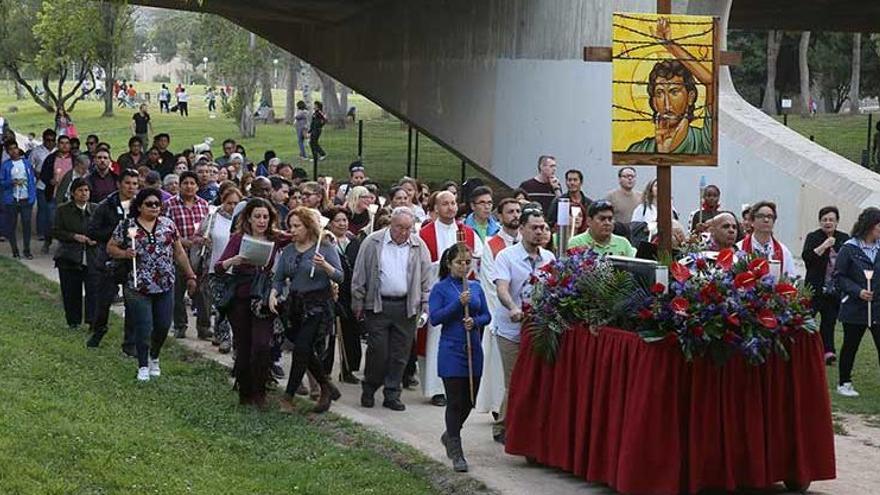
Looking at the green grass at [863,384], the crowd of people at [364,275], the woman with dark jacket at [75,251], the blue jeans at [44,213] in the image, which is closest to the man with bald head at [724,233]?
the crowd of people at [364,275]

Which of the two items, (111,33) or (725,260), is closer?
(725,260)

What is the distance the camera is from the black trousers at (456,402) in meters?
10.7

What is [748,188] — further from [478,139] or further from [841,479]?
[841,479]

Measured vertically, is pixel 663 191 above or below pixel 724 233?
above

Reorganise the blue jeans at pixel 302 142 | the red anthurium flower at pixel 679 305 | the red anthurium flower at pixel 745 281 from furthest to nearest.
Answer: the blue jeans at pixel 302 142, the red anthurium flower at pixel 745 281, the red anthurium flower at pixel 679 305

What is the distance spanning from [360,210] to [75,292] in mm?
3274

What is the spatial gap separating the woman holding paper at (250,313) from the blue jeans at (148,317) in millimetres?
1066

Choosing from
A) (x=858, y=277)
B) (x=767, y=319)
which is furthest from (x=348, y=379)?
(x=767, y=319)

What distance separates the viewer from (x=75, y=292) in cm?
1652

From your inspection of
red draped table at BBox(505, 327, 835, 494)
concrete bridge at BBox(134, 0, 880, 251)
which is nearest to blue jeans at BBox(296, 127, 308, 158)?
concrete bridge at BBox(134, 0, 880, 251)

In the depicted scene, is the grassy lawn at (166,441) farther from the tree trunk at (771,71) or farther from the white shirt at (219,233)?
the tree trunk at (771,71)

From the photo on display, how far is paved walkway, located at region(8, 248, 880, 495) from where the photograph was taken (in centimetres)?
1027

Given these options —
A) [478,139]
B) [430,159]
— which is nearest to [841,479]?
[478,139]

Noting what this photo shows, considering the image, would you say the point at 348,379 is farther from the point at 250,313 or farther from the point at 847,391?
the point at 847,391
